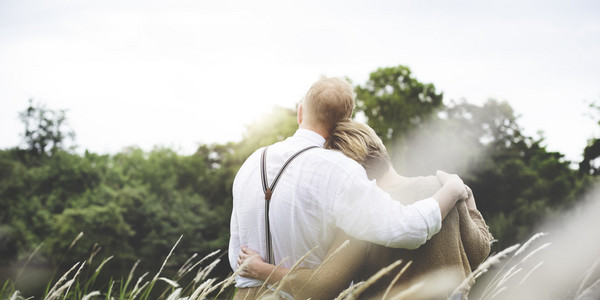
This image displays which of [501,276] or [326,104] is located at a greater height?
[326,104]

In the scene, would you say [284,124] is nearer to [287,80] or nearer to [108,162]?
[287,80]

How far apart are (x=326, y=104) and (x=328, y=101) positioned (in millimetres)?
22

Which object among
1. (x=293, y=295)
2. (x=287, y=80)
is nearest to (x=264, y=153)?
(x=293, y=295)

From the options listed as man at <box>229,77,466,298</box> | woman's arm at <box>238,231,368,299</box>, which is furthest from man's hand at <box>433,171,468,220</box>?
woman's arm at <box>238,231,368,299</box>

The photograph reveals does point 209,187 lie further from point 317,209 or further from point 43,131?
point 317,209

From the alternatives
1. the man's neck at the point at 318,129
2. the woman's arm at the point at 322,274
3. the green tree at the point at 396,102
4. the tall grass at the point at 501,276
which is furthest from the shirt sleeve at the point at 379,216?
the green tree at the point at 396,102

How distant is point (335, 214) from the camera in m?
2.04

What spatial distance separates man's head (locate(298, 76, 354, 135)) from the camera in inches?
93.0

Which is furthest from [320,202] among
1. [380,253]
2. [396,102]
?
[396,102]

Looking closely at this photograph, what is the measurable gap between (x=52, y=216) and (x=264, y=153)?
94.1 ft

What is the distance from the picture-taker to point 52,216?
26141 mm

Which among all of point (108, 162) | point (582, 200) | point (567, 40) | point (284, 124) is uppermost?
point (567, 40)

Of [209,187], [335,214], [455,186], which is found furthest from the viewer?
[209,187]

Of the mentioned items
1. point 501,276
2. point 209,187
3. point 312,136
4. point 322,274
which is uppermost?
point 312,136
